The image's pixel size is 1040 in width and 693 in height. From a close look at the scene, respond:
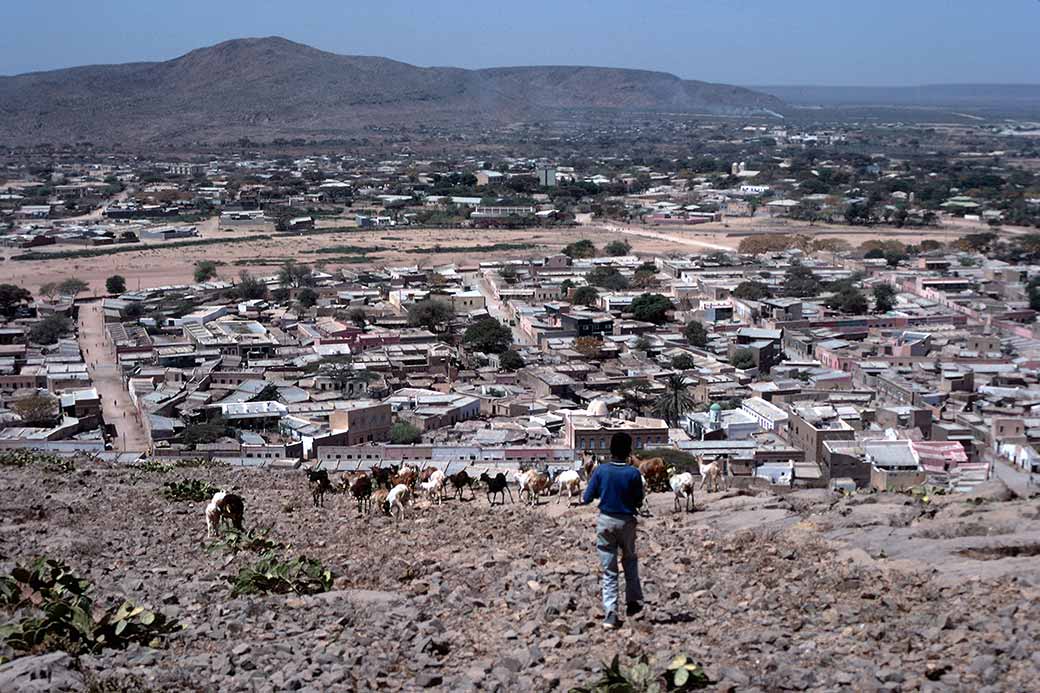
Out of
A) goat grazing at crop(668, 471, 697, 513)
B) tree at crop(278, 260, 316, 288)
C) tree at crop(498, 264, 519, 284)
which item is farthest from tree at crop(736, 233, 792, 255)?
goat grazing at crop(668, 471, 697, 513)

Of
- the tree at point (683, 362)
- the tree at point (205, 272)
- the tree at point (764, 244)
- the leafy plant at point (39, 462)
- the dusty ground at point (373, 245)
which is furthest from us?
the tree at point (764, 244)

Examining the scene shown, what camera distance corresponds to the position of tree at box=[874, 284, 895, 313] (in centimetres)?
3544

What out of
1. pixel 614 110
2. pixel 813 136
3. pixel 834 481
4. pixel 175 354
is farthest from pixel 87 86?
pixel 834 481

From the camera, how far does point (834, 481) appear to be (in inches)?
647

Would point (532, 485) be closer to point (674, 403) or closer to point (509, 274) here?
point (674, 403)

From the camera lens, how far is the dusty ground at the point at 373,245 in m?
45.3

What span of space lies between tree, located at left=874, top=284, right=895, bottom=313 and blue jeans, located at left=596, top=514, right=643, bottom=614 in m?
31.0

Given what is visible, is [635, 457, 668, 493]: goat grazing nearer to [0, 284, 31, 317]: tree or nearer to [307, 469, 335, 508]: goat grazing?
[307, 469, 335, 508]: goat grazing

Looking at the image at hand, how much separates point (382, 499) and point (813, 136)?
127289mm

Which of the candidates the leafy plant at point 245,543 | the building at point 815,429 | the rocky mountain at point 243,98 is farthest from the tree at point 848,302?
the rocky mountain at point 243,98

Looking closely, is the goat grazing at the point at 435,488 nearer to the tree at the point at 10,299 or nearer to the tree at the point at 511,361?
the tree at the point at 511,361

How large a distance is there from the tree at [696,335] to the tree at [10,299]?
18671 mm

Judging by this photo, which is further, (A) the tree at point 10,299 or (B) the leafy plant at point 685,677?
(A) the tree at point 10,299

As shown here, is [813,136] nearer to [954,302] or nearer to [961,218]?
[961,218]
